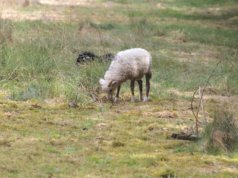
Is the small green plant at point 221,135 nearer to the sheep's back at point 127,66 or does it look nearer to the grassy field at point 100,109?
the grassy field at point 100,109

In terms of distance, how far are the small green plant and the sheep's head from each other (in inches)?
131

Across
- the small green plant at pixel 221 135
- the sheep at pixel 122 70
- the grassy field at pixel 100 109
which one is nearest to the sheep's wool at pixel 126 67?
the sheep at pixel 122 70

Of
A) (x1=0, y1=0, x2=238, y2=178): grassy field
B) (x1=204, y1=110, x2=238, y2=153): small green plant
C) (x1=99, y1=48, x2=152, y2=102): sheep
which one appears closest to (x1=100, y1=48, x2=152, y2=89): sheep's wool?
(x1=99, y1=48, x2=152, y2=102): sheep

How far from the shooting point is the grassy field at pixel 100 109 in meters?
8.73

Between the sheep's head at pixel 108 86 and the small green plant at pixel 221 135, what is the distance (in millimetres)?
3315

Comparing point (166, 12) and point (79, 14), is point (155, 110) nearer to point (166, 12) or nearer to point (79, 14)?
point (79, 14)

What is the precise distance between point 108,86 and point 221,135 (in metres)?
3.57

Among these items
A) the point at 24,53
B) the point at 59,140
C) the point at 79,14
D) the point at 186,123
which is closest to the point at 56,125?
the point at 59,140

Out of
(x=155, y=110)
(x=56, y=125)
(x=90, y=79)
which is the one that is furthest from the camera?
(x=90, y=79)

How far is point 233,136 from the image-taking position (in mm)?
9344

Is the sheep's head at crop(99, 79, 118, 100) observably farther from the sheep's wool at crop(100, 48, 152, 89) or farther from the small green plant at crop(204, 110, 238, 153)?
the small green plant at crop(204, 110, 238, 153)

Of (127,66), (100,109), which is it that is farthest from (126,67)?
(100,109)

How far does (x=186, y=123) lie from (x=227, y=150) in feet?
6.31

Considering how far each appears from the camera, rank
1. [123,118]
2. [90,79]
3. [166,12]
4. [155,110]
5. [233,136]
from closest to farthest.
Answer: [233,136] → [123,118] → [155,110] → [90,79] → [166,12]
